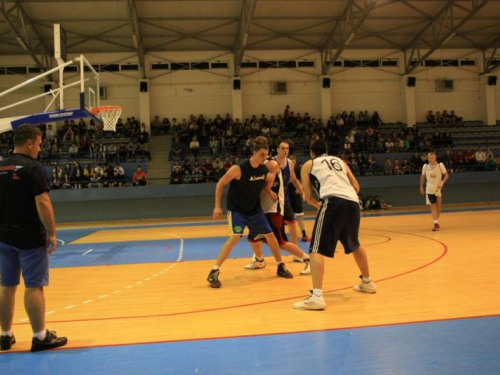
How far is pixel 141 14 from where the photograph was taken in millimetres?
22859

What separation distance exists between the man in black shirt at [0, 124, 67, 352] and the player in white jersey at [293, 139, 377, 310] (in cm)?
269

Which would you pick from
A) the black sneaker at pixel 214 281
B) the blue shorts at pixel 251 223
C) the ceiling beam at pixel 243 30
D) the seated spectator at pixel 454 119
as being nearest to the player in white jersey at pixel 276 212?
the blue shorts at pixel 251 223

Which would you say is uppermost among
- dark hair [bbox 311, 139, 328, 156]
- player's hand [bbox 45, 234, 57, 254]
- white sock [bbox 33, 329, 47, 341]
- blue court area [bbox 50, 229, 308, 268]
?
dark hair [bbox 311, 139, 328, 156]

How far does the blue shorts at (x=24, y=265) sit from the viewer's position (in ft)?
13.3

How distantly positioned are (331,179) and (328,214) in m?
0.44

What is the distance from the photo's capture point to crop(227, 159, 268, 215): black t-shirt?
258 inches

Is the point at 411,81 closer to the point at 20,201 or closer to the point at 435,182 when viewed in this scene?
the point at 435,182

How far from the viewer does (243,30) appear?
74.0 ft

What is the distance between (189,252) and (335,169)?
17.8ft

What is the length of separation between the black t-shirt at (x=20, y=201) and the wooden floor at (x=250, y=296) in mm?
1047

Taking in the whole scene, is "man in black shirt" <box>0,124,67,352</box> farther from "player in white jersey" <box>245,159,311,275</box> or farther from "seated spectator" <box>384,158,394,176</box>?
"seated spectator" <box>384,158,394,176</box>

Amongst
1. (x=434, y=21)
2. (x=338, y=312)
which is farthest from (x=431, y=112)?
(x=338, y=312)

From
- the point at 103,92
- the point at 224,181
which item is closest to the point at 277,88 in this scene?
the point at 103,92

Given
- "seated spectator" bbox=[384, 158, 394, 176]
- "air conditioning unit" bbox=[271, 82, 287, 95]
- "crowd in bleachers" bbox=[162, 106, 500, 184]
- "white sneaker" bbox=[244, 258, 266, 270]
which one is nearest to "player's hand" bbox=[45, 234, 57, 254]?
"white sneaker" bbox=[244, 258, 266, 270]
